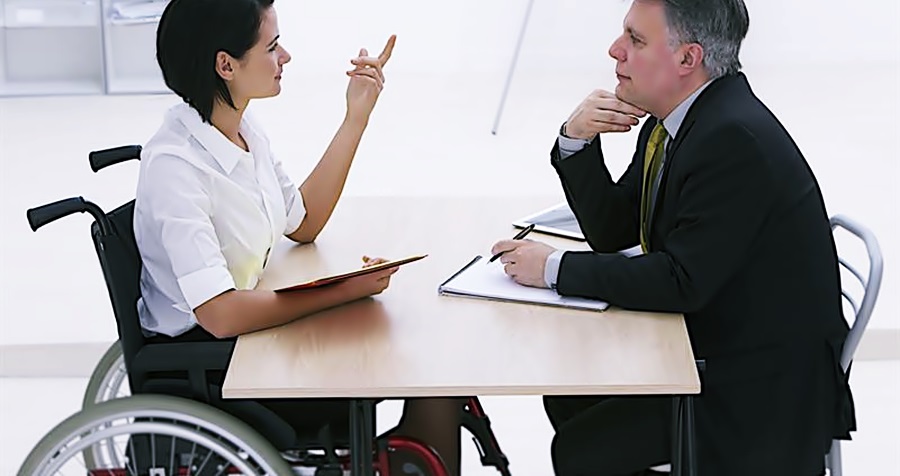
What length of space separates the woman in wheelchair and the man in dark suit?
332 mm

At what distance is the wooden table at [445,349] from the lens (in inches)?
67.2

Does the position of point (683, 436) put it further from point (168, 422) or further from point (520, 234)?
point (168, 422)

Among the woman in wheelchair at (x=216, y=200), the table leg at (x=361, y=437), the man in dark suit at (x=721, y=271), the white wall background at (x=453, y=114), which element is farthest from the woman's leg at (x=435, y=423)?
the white wall background at (x=453, y=114)

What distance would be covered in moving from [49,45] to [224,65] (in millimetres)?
4568

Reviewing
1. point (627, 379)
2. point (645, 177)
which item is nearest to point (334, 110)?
point (645, 177)

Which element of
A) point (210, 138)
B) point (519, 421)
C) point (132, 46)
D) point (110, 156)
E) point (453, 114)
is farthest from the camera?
point (132, 46)

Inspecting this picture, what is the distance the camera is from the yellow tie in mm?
2115

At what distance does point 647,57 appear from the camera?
2014 mm

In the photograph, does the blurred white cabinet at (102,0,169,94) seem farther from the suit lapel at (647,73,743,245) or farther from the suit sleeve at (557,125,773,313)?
the suit sleeve at (557,125,773,313)

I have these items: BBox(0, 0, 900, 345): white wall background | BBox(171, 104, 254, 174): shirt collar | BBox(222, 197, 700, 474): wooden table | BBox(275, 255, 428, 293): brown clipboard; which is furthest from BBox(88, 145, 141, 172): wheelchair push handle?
BBox(0, 0, 900, 345): white wall background

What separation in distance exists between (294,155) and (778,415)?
350cm

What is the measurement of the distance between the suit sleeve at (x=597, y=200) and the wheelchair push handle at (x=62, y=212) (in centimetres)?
71

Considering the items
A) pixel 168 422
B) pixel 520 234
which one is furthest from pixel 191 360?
pixel 520 234

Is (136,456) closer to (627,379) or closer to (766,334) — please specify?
(627,379)
